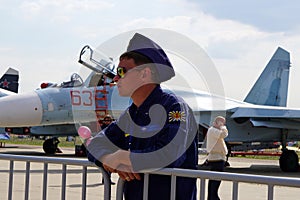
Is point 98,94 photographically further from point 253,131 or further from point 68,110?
point 253,131

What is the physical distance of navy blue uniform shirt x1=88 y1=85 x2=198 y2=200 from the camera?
2928mm

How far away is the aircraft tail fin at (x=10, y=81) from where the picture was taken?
39438 millimetres

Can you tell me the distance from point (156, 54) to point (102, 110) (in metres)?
13.6

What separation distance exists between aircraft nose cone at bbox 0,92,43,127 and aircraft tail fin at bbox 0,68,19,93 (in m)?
23.2

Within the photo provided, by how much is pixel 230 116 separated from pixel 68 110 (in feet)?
17.2

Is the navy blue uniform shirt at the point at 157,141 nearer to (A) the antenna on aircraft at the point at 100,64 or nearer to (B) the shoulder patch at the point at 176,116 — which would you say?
(B) the shoulder patch at the point at 176,116

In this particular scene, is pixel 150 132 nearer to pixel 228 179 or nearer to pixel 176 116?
pixel 176 116

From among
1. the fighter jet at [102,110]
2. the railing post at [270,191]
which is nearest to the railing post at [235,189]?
the railing post at [270,191]

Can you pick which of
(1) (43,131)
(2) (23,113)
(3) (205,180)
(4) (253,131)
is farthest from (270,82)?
(3) (205,180)

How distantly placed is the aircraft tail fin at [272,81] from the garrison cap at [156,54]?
71.8 ft

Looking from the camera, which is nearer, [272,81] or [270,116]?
[270,116]

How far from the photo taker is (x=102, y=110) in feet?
54.4

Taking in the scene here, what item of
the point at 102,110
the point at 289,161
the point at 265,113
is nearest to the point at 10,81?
the point at 102,110

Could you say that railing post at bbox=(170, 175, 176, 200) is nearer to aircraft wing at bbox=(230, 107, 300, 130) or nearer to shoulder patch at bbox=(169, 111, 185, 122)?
shoulder patch at bbox=(169, 111, 185, 122)
